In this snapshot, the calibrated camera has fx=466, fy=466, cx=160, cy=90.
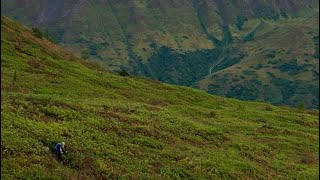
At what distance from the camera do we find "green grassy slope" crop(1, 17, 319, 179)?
3120 cm

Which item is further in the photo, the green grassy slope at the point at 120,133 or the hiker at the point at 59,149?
the green grassy slope at the point at 120,133

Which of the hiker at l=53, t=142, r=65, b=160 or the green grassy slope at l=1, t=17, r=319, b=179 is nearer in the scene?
the hiker at l=53, t=142, r=65, b=160

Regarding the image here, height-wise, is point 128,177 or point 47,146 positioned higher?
point 47,146

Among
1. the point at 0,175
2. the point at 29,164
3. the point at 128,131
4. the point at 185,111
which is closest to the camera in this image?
the point at 0,175

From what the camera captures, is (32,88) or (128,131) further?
(32,88)

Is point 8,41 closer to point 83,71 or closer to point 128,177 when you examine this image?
point 83,71

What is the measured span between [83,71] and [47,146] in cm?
4473

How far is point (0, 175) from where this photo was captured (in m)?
25.4

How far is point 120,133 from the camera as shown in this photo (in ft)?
135

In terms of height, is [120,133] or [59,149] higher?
[59,149]

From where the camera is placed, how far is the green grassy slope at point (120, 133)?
31.2 meters

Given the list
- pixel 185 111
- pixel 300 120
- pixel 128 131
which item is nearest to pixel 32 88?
pixel 128 131

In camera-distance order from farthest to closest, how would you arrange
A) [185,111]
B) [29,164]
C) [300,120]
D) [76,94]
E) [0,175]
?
1. [300,120]
2. [185,111]
3. [76,94]
4. [29,164]
5. [0,175]

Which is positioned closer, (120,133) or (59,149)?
(59,149)
